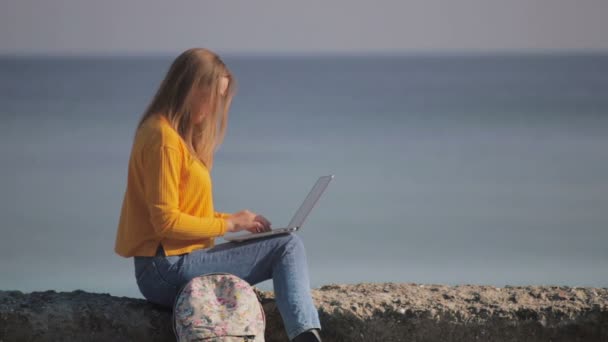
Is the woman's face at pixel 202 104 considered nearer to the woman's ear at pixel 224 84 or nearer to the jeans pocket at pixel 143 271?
the woman's ear at pixel 224 84

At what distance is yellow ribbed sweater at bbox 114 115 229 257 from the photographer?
2.53 m

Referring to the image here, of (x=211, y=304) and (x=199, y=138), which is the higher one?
(x=199, y=138)

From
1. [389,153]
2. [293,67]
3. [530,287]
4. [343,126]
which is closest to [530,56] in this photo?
[293,67]

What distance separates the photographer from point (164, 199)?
252 centimetres

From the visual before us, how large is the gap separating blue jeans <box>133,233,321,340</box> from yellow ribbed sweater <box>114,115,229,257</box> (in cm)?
3

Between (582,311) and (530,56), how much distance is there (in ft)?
72.7

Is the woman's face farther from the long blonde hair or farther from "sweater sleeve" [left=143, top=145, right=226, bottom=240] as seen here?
"sweater sleeve" [left=143, top=145, right=226, bottom=240]

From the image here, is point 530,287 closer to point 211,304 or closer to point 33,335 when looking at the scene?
point 211,304

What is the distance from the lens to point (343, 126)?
1180 centimetres

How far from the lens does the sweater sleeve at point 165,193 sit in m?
2.52

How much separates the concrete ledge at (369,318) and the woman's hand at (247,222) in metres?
0.19

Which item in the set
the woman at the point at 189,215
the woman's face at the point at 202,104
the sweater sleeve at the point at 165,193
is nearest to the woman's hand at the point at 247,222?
the woman at the point at 189,215

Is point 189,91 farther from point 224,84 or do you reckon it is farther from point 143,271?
point 143,271

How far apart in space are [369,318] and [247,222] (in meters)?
0.38
